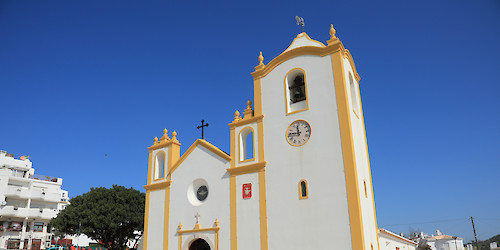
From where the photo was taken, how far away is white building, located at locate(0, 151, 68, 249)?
4475 cm

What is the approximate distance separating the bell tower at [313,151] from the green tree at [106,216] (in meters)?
13.8

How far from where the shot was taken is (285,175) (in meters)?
18.2

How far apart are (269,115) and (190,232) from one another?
7899 millimetres

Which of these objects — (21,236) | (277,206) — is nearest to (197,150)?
(277,206)

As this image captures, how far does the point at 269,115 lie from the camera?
19.8 metres

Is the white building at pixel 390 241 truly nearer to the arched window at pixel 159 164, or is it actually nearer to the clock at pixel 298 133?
the clock at pixel 298 133

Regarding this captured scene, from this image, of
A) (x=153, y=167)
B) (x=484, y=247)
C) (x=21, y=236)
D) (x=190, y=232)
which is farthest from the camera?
(x=484, y=247)

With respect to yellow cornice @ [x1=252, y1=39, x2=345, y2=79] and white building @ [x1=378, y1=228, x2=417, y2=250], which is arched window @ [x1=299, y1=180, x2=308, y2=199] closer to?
white building @ [x1=378, y1=228, x2=417, y2=250]

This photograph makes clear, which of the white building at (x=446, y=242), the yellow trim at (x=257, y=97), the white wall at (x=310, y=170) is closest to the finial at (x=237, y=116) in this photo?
the yellow trim at (x=257, y=97)

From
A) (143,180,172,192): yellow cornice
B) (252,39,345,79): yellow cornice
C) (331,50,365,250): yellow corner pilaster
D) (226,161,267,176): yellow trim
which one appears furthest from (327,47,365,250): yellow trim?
(143,180,172,192): yellow cornice

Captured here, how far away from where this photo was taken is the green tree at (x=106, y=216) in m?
28.1

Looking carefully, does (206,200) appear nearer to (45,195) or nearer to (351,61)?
(351,61)

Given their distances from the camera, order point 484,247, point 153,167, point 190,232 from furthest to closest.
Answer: point 484,247 → point 153,167 → point 190,232

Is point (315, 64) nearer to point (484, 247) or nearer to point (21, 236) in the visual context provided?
point (21, 236)
